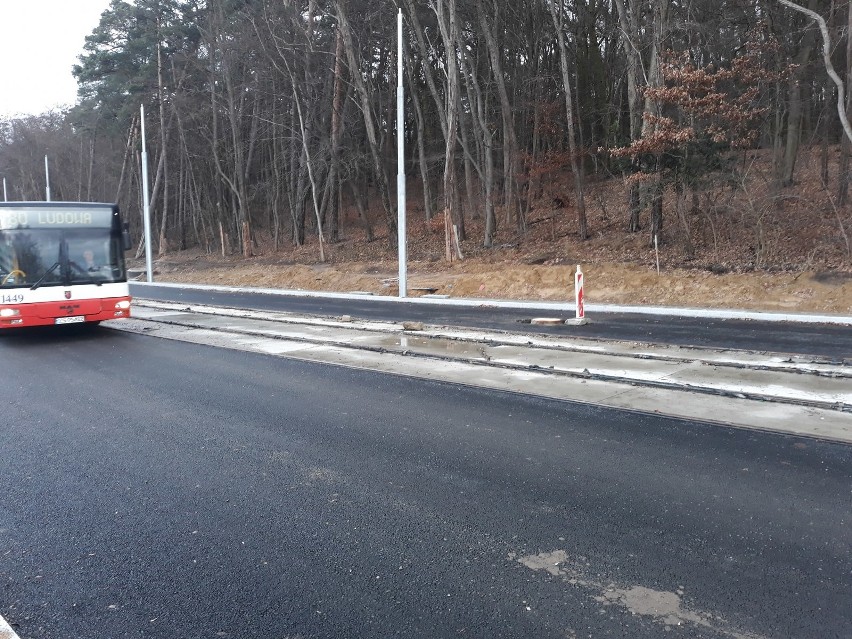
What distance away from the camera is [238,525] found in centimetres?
512

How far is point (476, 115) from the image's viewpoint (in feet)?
119

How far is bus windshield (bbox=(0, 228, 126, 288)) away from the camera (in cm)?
1441

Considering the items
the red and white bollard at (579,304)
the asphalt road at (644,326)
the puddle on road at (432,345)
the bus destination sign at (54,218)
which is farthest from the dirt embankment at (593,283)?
the bus destination sign at (54,218)

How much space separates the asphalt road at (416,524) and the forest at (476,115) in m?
17.7

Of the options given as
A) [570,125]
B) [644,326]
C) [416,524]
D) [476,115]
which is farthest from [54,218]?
[476,115]

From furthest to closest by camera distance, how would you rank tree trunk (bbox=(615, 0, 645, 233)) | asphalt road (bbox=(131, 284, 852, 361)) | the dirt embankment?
tree trunk (bbox=(615, 0, 645, 233)) → the dirt embankment → asphalt road (bbox=(131, 284, 852, 361))

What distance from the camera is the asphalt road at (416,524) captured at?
152 inches

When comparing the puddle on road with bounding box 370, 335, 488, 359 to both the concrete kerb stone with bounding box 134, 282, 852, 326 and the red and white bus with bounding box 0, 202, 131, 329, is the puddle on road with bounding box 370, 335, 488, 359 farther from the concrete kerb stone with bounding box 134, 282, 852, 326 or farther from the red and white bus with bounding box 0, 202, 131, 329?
the red and white bus with bounding box 0, 202, 131, 329

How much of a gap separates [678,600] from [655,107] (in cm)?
2397

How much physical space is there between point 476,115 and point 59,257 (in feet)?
82.9

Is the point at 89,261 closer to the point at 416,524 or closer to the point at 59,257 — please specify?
the point at 59,257

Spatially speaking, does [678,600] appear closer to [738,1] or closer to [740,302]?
[740,302]

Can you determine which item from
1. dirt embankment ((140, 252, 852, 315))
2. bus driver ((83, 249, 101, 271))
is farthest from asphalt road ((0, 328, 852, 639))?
dirt embankment ((140, 252, 852, 315))

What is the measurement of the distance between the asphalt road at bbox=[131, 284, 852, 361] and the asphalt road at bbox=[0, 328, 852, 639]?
19.4 feet
